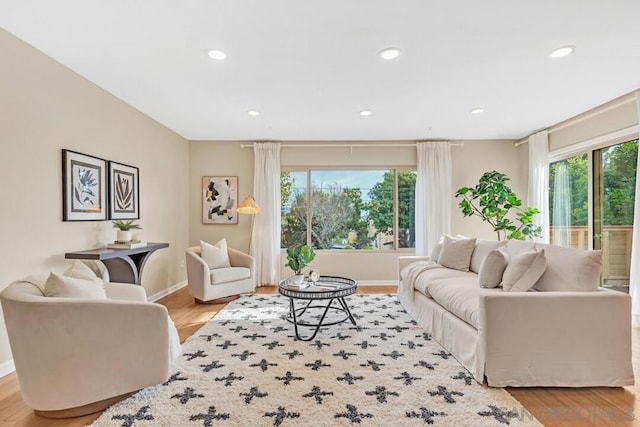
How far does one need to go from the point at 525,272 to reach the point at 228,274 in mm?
3370

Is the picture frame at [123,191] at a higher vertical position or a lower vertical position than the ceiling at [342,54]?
lower

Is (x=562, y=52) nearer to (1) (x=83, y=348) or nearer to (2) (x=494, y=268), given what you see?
(2) (x=494, y=268)

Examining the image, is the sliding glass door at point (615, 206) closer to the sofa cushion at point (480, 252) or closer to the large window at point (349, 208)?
the sofa cushion at point (480, 252)

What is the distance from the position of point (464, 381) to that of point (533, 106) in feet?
11.0

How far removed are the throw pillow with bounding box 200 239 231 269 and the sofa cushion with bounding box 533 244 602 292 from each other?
3633mm

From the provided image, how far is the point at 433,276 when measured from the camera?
3639 millimetres

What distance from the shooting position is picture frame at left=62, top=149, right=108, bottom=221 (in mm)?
3013

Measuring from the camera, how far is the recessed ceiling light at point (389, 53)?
8.85ft

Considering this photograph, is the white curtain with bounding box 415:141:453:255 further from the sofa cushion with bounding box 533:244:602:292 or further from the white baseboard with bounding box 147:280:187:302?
the white baseboard with bounding box 147:280:187:302

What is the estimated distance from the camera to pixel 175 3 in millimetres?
2100

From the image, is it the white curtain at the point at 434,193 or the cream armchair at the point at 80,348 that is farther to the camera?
the white curtain at the point at 434,193

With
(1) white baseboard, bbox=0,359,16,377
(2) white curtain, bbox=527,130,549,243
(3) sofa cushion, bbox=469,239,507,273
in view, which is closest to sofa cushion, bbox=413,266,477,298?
(3) sofa cushion, bbox=469,239,507,273

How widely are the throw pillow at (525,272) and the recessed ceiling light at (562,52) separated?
5.21 feet

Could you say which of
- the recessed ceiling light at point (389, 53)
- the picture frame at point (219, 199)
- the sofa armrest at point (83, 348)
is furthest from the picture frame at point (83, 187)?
the recessed ceiling light at point (389, 53)
